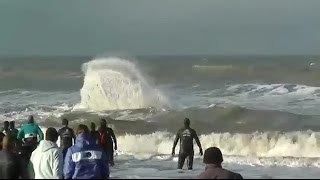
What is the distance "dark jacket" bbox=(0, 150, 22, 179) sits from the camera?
639cm

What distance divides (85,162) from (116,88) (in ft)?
89.4

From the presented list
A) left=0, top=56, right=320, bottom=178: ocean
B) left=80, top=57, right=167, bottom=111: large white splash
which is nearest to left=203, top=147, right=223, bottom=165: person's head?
left=0, top=56, right=320, bottom=178: ocean

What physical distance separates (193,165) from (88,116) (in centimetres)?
1345

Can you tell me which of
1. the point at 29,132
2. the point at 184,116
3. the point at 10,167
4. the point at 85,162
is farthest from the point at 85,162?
the point at 184,116

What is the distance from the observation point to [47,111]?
97.7 ft

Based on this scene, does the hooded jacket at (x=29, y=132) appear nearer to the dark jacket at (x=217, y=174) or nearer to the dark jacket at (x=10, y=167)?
the dark jacket at (x=10, y=167)

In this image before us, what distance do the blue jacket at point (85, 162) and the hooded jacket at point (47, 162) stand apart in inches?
7.6

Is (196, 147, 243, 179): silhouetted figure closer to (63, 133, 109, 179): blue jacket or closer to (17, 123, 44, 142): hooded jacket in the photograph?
(63, 133, 109, 179): blue jacket

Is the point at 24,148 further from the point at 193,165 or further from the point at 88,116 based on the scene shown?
the point at 88,116

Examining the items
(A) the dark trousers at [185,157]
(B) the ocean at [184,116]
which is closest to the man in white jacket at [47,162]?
(B) the ocean at [184,116]

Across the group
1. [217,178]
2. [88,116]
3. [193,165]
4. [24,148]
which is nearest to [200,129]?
[88,116]

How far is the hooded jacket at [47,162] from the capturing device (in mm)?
7090

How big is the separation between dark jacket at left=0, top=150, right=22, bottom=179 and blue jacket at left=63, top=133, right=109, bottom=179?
24.4 inches

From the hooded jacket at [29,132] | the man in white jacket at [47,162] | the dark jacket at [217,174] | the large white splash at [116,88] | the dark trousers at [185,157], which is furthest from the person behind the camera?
the large white splash at [116,88]
